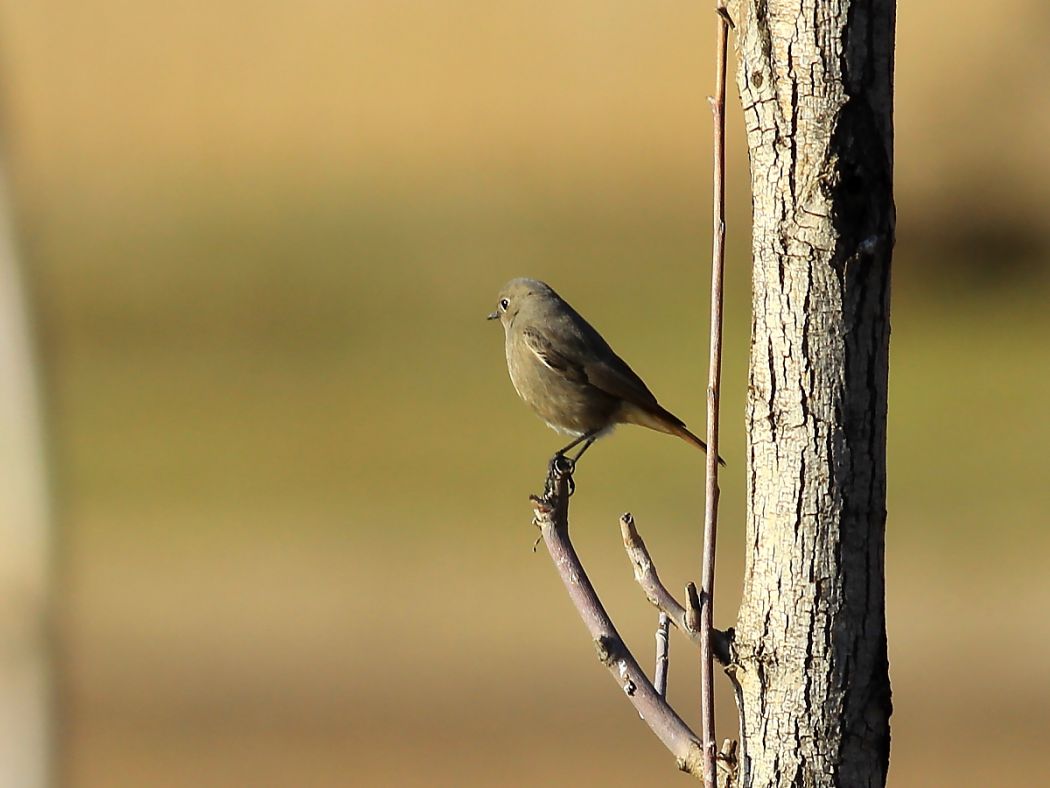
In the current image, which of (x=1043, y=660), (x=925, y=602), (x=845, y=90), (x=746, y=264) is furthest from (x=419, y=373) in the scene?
(x=845, y=90)

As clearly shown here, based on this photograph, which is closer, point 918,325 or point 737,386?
point 737,386

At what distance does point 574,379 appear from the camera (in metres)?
6.32

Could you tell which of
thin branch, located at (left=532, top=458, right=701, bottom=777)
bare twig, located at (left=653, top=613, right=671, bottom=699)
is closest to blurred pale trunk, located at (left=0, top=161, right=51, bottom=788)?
thin branch, located at (left=532, top=458, right=701, bottom=777)

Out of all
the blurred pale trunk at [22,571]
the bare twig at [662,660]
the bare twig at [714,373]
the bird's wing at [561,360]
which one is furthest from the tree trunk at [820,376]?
Answer: the bird's wing at [561,360]

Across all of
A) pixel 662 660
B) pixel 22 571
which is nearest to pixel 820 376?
pixel 662 660

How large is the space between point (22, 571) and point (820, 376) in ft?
8.62

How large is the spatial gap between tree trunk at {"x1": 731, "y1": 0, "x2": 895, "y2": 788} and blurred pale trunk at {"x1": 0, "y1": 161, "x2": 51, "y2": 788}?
238 centimetres

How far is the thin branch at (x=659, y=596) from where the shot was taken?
8.48 ft

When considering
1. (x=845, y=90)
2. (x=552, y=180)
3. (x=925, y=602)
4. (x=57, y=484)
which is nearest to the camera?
(x=845, y=90)

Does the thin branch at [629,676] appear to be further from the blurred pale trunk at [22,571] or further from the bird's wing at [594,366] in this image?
the bird's wing at [594,366]

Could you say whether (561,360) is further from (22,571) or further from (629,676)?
(629,676)

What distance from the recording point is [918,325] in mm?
19250

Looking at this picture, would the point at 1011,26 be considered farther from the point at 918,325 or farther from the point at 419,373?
the point at 419,373

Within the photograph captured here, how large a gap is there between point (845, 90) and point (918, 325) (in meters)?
17.4
